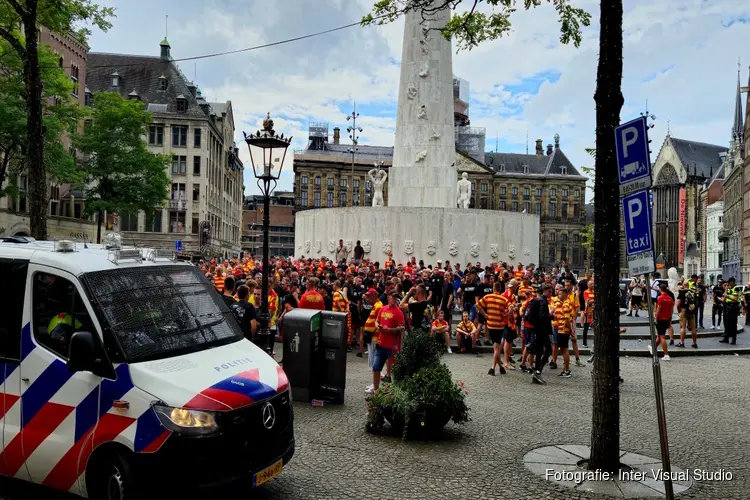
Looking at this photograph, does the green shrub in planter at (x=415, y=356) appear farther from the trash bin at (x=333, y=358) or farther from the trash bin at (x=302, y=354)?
the trash bin at (x=302, y=354)

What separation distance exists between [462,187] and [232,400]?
3003 cm

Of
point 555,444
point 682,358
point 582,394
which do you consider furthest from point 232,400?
point 682,358

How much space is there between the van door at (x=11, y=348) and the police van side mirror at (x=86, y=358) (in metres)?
0.87

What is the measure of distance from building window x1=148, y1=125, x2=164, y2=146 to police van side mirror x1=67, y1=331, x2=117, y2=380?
7140 cm

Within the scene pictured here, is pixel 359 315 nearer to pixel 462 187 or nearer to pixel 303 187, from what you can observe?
pixel 462 187

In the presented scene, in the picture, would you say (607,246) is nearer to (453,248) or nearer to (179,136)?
(453,248)

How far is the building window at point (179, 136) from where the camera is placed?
72.6 m

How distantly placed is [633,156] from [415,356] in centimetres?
375

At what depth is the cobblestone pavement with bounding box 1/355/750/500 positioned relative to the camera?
6395 mm

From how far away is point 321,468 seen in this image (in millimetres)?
6930

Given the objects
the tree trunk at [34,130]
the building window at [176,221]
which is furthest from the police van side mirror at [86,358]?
the building window at [176,221]

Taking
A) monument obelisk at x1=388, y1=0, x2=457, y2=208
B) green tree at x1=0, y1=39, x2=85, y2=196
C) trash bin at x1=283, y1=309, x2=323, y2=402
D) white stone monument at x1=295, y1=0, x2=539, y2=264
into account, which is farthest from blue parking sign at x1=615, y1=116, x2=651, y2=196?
monument obelisk at x1=388, y1=0, x2=457, y2=208

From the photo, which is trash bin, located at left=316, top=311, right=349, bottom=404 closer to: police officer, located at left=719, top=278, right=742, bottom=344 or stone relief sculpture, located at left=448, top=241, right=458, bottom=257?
police officer, located at left=719, top=278, right=742, bottom=344

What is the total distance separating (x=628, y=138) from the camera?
20.7 ft
